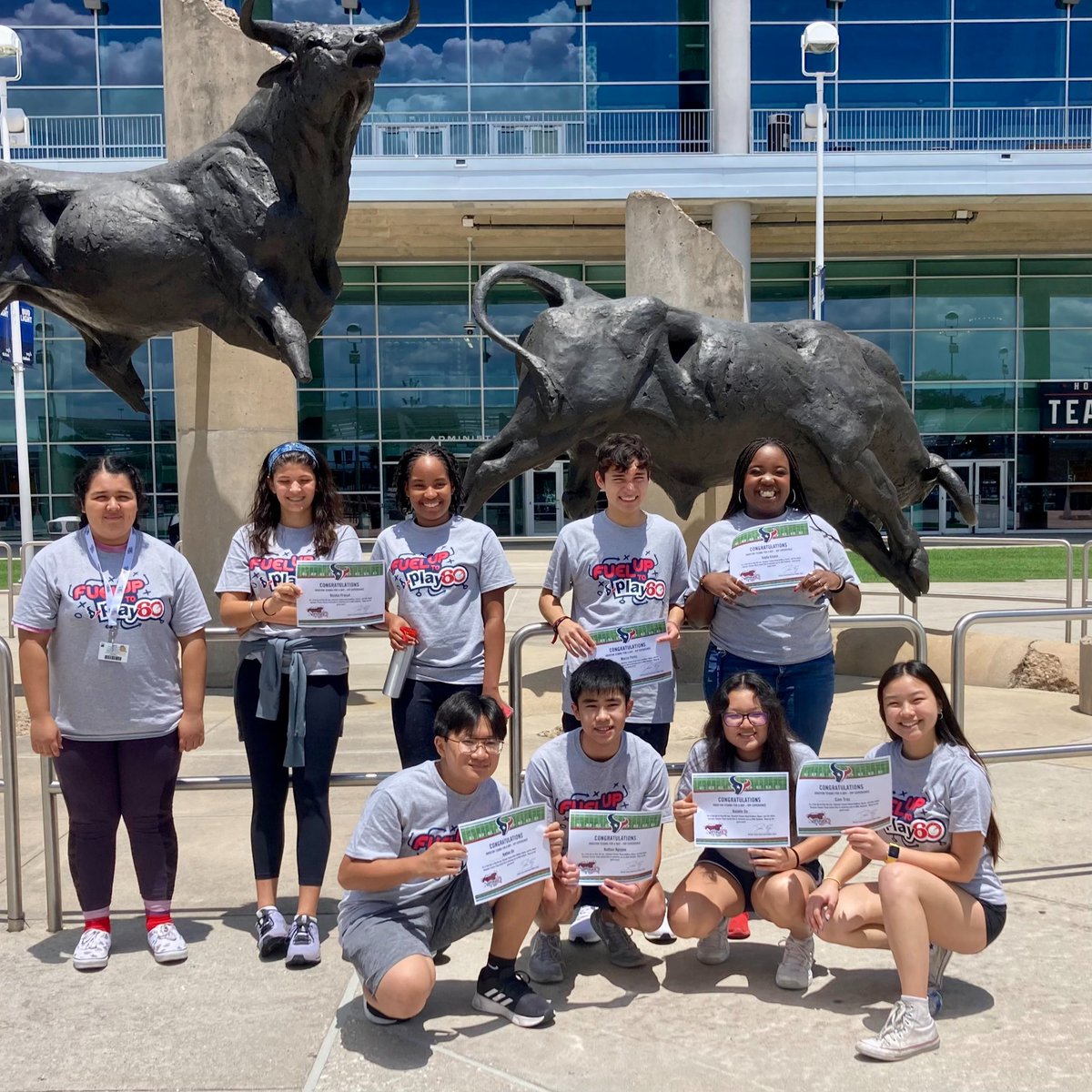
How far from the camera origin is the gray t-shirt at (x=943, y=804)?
3.35 metres

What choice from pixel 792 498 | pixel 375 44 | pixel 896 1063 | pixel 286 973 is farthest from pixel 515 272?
pixel 896 1063

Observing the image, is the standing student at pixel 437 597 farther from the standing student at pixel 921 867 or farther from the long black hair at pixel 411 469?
the standing student at pixel 921 867

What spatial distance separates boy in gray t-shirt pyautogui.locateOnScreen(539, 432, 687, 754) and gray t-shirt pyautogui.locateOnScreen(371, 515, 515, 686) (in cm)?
25

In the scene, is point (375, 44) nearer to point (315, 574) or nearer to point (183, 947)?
point (315, 574)

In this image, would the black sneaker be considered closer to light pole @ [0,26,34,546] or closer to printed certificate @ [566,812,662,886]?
printed certificate @ [566,812,662,886]

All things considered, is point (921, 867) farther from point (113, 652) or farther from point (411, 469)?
point (113, 652)

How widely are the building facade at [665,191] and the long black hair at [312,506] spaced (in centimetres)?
1914

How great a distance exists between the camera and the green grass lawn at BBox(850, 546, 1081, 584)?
1680 centimetres

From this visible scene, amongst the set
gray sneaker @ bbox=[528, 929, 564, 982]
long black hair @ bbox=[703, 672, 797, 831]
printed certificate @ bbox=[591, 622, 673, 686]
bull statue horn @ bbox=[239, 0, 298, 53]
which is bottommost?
gray sneaker @ bbox=[528, 929, 564, 982]

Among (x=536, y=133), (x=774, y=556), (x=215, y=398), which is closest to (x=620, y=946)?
(x=774, y=556)

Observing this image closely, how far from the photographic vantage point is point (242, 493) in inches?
333

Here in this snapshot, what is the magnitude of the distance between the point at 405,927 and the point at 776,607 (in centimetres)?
169

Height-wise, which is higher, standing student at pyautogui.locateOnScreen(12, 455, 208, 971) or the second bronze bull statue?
the second bronze bull statue

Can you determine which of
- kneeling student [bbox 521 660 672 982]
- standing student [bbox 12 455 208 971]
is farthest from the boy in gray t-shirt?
standing student [bbox 12 455 208 971]
